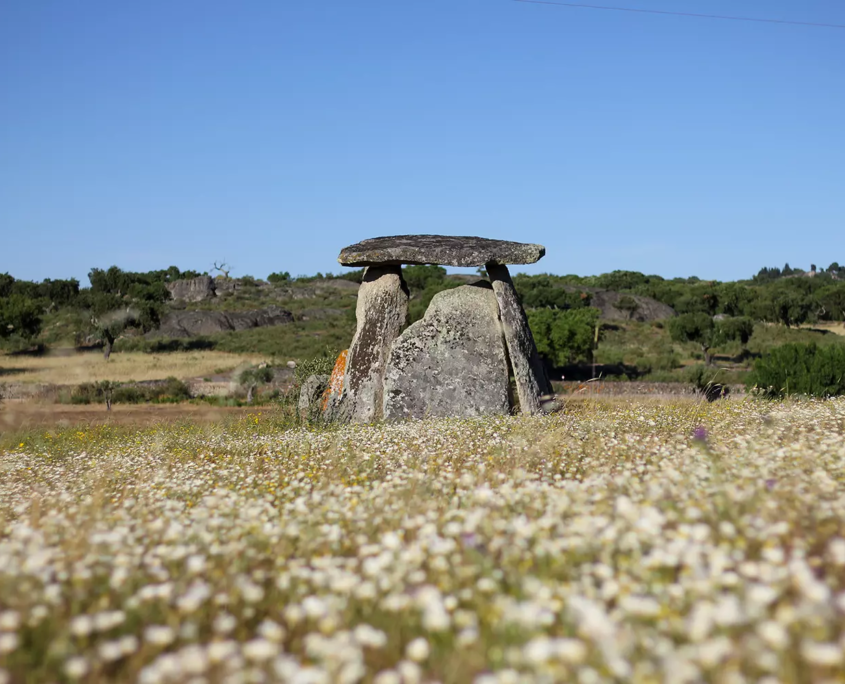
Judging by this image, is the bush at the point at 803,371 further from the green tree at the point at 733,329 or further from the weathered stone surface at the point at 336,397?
the green tree at the point at 733,329

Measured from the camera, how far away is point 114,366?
128ft

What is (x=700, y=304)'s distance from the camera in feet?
210

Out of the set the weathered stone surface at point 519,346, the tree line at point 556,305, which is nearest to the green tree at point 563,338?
the tree line at point 556,305

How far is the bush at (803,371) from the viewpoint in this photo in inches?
665

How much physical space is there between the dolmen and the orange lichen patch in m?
0.24

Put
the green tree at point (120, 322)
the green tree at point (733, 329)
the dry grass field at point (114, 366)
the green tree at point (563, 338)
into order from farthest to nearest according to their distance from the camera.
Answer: the green tree at point (120, 322), the green tree at point (733, 329), the green tree at point (563, 338), the dry grass field at point (114, 366)

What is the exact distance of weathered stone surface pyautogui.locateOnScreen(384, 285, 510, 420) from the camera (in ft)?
47.2

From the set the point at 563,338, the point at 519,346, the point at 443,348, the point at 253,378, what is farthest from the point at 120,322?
Answer: the point at 519,346

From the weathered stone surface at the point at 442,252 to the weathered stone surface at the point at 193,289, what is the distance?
63605 mm

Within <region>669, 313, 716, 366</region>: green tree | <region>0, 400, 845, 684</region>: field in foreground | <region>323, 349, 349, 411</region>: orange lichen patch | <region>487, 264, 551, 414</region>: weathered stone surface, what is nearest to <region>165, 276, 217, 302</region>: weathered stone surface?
<region>669, 313, 716, 366</region>: green tree

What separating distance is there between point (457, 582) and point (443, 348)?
11144mm

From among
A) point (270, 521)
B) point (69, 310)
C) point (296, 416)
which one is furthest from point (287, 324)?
point (270, 521)

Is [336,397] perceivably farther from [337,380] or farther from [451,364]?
[451,364]

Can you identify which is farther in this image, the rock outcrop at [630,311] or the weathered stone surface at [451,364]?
the rock outcrop at [630,311]
